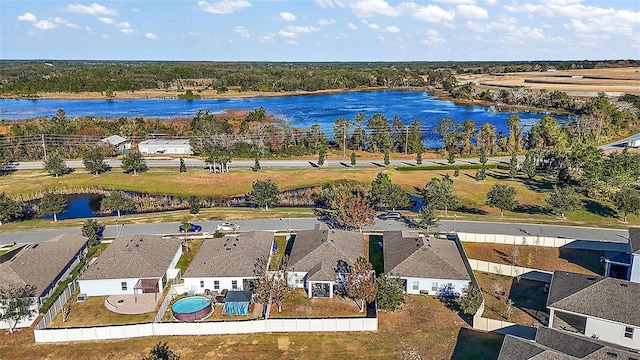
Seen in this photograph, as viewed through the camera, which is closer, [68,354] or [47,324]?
[68,354]

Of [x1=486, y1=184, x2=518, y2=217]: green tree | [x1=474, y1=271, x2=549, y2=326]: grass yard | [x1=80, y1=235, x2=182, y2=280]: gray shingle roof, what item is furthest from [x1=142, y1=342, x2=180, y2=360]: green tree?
[x1=486, y1=184, x2=518, y2=217]: green tree

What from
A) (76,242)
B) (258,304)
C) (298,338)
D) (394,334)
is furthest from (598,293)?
(76,242)

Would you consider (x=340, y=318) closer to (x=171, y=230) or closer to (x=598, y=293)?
(x=598, y=293)

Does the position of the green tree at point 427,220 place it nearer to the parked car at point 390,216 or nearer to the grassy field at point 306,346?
the parked car at point 390,216

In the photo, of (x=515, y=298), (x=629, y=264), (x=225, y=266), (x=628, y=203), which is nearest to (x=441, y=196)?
(x=515, y=298)

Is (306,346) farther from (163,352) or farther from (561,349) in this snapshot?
(561,349)
